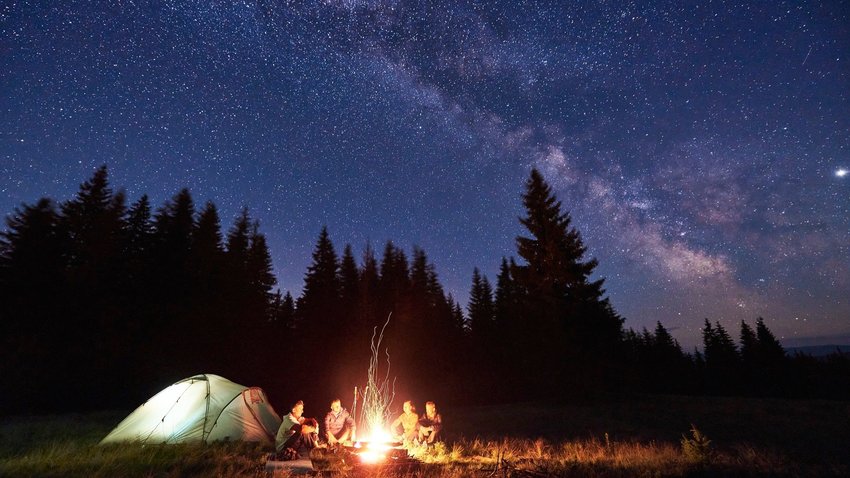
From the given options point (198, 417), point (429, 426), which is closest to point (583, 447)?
point (429, 426)

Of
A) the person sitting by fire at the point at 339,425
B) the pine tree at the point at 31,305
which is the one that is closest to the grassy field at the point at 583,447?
the person sitting by fire at the point at 339,425

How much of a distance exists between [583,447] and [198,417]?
34.3 feet

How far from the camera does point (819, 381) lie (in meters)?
59.4

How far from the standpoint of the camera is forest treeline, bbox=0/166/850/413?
20.2 meters

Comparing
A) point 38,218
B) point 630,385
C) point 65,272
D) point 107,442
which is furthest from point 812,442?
point 38,218

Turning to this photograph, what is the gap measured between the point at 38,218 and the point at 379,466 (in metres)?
23.4

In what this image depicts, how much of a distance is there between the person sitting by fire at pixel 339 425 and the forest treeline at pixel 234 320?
13740mm

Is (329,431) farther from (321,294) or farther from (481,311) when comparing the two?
(481,311)

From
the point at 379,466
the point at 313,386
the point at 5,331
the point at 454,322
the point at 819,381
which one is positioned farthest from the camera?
the point at 819,381

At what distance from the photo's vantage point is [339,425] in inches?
444

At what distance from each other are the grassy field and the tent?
1.04 meters

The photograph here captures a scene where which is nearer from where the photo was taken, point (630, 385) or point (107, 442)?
point (107, 442)

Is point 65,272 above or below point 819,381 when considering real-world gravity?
above

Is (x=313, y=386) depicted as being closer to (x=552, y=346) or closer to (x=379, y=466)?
(x=552, y=346)
